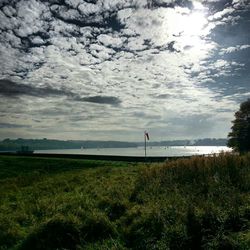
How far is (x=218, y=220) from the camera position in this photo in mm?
9016

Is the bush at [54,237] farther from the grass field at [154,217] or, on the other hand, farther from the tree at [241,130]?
the tree at [241,130]

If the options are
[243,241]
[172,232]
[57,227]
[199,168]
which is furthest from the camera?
[199,168]

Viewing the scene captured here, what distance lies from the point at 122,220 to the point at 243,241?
439cm

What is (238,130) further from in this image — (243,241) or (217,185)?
(243,241)

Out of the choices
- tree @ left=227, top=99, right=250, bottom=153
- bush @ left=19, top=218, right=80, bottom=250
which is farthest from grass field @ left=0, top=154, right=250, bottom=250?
tree @ left=227, top=99, right=250, bottom=153

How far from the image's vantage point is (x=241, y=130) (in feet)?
201

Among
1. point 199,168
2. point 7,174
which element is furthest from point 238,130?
point 199,168

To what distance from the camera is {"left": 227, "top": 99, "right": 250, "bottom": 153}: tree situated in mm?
59441

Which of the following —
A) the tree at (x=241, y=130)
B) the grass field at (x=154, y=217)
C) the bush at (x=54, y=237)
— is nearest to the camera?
the grass field at (x=154, y=217)

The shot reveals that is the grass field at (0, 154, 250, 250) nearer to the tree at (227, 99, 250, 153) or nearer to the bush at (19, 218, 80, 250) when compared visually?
the bush at (19, 218, 80, 250)

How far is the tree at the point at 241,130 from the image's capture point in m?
59.4

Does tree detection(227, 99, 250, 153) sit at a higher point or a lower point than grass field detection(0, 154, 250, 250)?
higher

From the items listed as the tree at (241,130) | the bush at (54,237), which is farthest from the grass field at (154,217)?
the tree at (241,130)

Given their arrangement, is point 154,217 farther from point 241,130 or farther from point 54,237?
point 241,130
